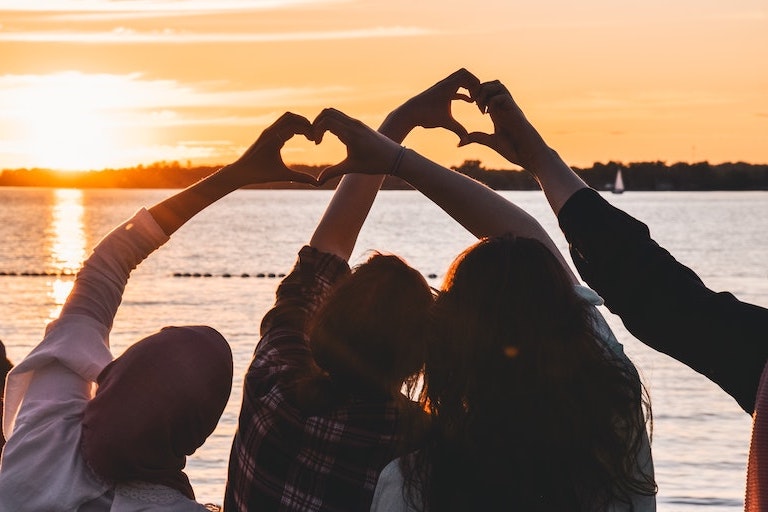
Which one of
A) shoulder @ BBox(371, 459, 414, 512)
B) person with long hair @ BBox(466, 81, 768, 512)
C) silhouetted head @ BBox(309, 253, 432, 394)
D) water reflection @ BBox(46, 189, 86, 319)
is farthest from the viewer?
water reflection @ BBox(46, 189, 86, 319)

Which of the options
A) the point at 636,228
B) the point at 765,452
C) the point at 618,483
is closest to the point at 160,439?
the point at 618,483

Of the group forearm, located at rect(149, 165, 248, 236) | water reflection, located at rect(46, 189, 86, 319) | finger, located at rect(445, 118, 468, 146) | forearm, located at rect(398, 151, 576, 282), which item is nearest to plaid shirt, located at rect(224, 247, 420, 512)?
forearm, located at rect(149, 165, 248, 236)

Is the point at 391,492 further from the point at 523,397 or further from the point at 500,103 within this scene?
the point at 500,103

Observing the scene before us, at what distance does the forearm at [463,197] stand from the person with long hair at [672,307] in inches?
13.5

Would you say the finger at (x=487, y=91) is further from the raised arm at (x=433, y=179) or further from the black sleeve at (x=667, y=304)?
the black sleeve at (x=667, y=304)

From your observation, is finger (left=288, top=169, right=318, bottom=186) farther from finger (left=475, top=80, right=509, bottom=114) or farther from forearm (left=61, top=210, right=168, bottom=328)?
forearm (left=61, top=210, right=168, bottom=328)

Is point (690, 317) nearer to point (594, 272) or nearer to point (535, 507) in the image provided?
point (594, 272)

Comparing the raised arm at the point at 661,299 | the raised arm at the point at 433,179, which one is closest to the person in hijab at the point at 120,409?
the raised arm at the point at 433,179

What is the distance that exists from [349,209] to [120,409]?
2.54ft

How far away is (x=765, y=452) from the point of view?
1.54m

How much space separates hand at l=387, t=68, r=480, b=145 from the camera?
2.47 meters

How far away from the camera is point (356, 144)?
7.45 feet

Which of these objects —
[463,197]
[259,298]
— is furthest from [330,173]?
[259,298]

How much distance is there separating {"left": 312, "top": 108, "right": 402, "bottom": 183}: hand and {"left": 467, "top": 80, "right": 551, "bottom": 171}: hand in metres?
0.21
